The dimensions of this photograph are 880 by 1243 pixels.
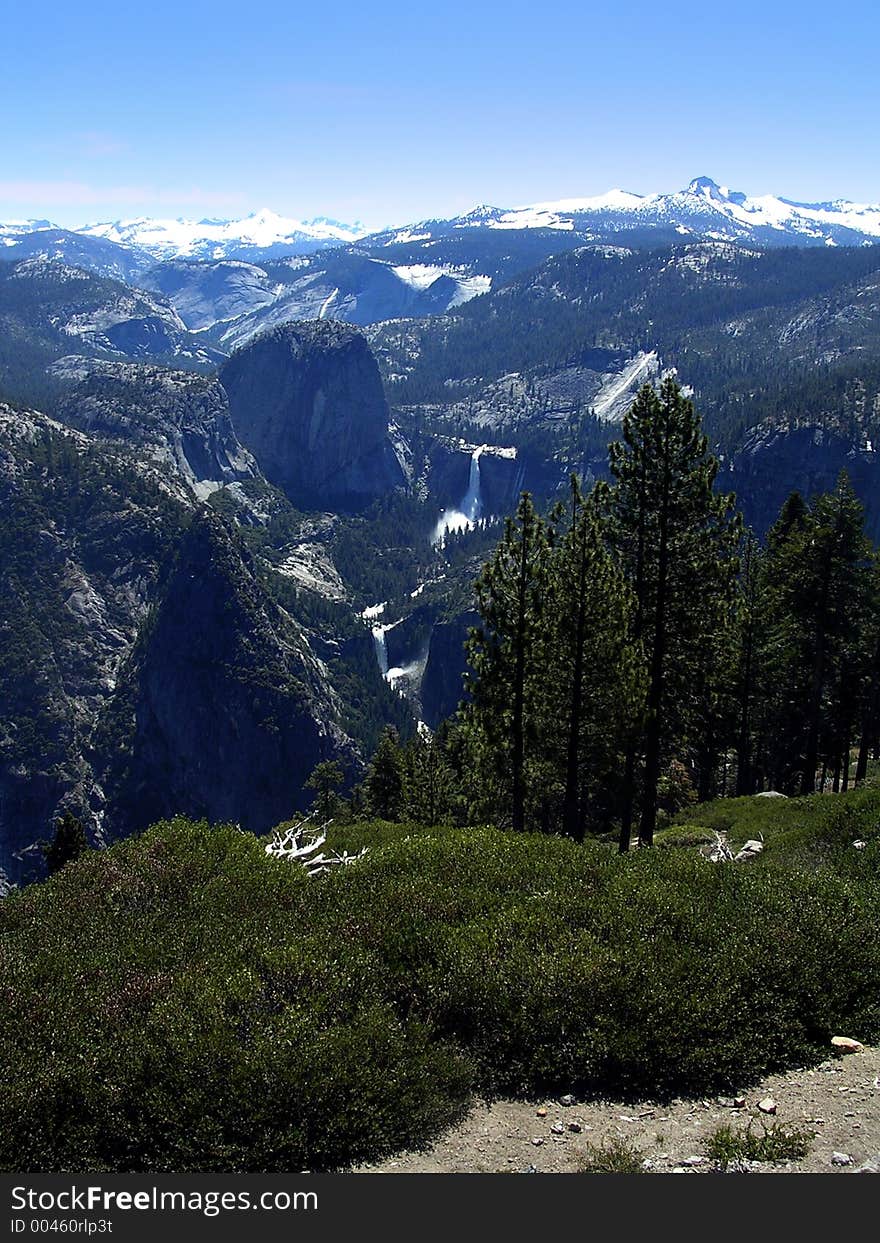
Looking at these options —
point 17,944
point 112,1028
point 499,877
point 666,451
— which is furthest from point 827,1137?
point 666,451

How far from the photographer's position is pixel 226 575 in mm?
180875

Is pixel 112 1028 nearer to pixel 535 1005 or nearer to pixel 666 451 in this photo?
pixel 535 1005

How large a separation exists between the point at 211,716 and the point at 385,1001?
169m

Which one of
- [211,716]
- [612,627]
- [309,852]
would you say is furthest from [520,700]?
[211,716]

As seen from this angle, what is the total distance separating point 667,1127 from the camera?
10.7 metres

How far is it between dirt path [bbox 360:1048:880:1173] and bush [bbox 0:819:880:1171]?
0.37 metres

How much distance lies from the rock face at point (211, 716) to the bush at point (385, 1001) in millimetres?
158576

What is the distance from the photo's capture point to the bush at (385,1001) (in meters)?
10.5

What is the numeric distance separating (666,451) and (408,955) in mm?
19986

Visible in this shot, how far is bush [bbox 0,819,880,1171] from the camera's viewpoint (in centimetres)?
1049

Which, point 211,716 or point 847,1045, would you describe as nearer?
point 847,1045

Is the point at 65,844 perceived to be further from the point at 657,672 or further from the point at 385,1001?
the point at 657,672

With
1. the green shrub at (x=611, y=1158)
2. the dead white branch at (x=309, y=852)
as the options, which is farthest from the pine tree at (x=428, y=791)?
the green shrub at (x=611, y=1158)

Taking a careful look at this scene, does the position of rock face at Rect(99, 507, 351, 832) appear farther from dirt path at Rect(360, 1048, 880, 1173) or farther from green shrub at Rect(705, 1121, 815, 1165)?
green shrub at Rect(705, 1121, 815, 1165)
